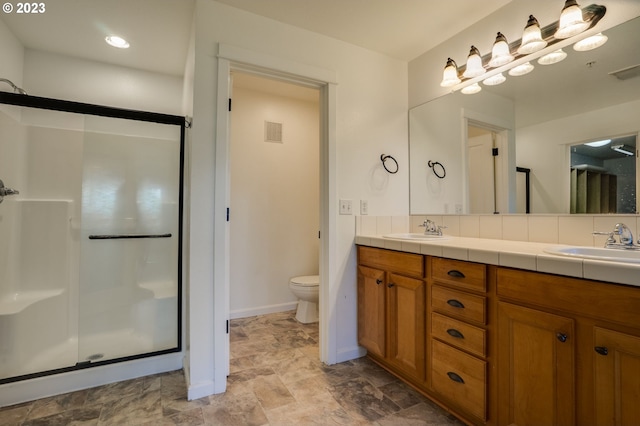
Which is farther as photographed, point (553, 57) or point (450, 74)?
point (450, 74)

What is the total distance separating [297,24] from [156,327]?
2.40 metres

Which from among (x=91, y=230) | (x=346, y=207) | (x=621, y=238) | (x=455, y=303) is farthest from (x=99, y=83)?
(x=621, y=238)

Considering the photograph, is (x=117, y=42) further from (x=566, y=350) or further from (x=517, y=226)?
(x=566, y=350)

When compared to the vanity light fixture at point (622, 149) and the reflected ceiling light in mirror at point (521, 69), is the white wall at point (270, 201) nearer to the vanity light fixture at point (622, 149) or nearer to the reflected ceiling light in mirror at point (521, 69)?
the reflected ceiling light in mirror at point (521, 69)

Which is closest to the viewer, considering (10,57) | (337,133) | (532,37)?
(532,37)

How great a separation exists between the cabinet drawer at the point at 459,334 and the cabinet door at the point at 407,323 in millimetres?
99

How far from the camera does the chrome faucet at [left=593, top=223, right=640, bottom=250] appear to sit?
1.24 m

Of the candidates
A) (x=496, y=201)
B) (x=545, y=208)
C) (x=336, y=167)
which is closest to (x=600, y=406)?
(x=545, y=208)

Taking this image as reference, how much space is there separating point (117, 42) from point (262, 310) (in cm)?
266

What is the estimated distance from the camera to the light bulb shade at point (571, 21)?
1410mm

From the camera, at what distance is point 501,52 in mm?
1709

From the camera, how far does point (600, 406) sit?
0.93 meters

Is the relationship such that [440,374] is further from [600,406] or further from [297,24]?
[297,24]

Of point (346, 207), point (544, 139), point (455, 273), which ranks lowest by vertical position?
point (455, 273)
